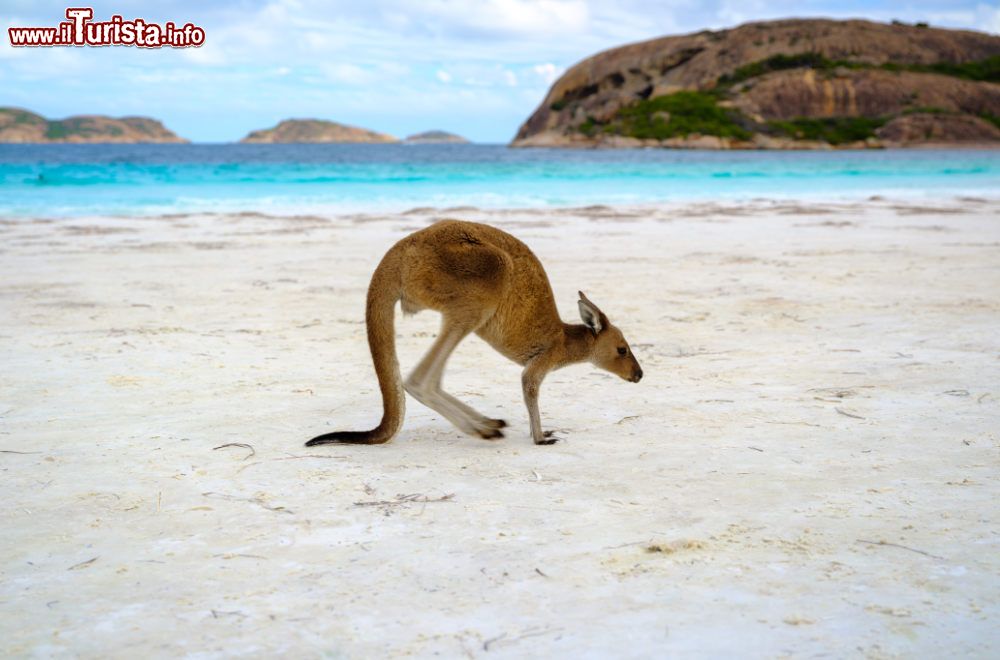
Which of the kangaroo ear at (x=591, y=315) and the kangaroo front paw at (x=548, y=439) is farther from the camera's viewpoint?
the kangaroo ear at (x=591, y=315)

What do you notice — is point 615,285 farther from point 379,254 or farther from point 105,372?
point 105,372

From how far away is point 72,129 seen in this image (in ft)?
354

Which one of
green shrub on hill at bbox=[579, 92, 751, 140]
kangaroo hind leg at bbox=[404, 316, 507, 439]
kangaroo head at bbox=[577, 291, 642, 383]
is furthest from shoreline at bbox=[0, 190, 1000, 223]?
green shrub on hill at bbox=[579, 92, 751, 140]

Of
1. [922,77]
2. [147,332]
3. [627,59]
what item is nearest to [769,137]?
[922,77]

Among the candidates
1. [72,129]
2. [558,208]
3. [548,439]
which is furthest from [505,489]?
[72,129]

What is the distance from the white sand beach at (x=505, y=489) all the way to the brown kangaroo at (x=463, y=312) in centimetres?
15

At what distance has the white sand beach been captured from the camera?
216 cm

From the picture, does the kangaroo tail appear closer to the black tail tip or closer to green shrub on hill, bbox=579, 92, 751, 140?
the black tail tip

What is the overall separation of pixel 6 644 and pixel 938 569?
7.31 ft

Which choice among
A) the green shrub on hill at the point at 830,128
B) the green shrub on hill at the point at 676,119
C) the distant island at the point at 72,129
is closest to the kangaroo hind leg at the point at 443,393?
the green shrub on hill at the point at 676,119

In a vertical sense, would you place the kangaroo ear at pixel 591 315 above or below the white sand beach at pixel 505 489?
above

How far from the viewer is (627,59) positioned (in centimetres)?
9400

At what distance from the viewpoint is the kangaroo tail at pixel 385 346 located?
3.43m

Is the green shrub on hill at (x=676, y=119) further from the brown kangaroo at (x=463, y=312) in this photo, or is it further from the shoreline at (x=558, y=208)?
the brown kangaroo at (x=463, y=312)
